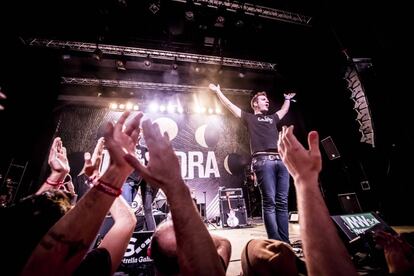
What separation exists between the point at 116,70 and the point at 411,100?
8.84 metres

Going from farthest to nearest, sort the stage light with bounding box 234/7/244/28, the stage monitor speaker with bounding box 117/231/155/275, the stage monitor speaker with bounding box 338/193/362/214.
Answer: the stage light with bounding box 234/7/244/28
the stage monitor speaker with bounding box 338/193/362/214
the stage monitor speaker with bounding box 117/231/155/275

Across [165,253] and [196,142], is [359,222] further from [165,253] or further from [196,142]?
[196,142]

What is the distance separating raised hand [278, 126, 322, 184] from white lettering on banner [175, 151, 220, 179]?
769 cm

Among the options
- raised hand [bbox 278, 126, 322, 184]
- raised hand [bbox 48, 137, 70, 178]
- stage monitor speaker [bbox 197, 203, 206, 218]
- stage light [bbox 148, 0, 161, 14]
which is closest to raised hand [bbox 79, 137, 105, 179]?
raised hand [bbox 48, 137, 70, 178]

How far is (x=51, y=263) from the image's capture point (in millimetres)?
784

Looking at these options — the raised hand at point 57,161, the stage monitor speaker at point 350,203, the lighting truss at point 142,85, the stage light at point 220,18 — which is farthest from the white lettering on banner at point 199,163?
the raised hand at point 57,161

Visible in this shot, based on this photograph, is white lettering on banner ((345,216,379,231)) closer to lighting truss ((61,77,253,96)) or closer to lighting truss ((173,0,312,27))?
lighting truss ((173,0,312,27))

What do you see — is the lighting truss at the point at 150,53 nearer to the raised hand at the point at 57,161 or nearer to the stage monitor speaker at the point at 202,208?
the stage monitor speaker at the point at 202,208

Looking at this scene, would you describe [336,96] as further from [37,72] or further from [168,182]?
[37,72]

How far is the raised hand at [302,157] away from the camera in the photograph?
1054 millimetres

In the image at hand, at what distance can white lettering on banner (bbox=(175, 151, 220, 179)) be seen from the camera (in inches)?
345

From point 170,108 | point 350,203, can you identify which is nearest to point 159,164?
point 350,203

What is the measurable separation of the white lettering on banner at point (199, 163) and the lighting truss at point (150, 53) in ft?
12.4

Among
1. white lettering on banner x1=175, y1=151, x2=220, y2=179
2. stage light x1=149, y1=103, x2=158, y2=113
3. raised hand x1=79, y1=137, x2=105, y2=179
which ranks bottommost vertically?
raised hand x1=79, y1=137, x2=105, y2=179
